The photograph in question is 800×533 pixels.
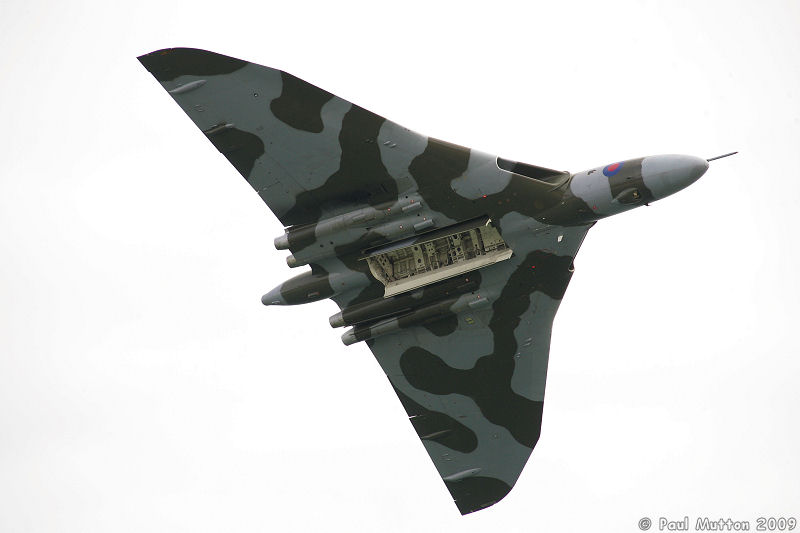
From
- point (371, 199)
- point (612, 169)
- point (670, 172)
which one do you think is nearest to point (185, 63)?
point (371, 199)

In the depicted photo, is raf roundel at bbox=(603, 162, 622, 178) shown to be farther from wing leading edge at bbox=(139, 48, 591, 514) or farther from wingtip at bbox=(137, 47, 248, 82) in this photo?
wingtip at bbox=(137, 47, 248, 82)

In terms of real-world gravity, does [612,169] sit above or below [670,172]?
above

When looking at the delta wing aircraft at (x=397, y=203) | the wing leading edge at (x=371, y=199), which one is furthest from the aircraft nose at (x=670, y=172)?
the wing leading edge at (x=371, y=199)

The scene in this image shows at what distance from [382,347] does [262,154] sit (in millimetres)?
7901

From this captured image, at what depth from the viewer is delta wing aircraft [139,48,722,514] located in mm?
28219

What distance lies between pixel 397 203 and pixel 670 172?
7.52 meters

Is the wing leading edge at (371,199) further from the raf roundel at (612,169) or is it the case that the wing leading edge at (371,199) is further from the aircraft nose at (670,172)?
the aircraft nose at (670,172)

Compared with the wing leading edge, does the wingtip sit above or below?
above

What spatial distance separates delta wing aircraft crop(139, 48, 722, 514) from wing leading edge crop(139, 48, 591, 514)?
0.03 m

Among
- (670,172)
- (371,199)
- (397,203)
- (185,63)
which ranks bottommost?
(670,172)

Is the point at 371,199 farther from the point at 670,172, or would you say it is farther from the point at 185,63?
the point at 670,172

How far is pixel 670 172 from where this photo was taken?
27203 millimetres

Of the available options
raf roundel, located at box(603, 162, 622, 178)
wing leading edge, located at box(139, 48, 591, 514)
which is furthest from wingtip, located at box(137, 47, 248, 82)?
raf roundel, located at box(603, 162, 622, 178)

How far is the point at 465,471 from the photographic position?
35.9 metres
